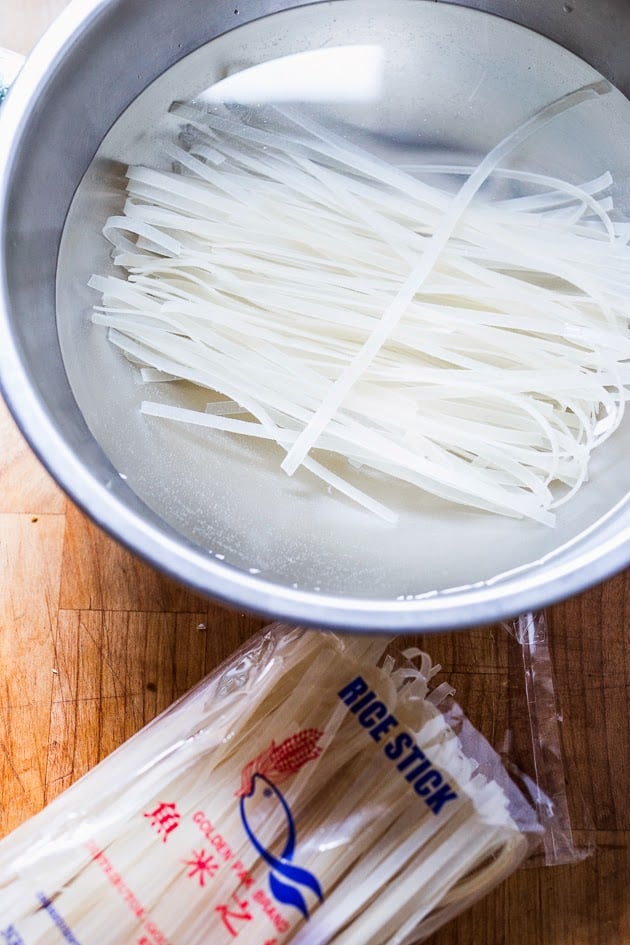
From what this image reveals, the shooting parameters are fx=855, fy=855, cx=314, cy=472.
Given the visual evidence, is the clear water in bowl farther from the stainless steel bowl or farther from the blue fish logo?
the blue fish logo

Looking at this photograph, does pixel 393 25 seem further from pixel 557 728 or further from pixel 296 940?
pixel 296 940

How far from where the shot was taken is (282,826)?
2.68ft

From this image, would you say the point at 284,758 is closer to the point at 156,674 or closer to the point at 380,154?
the point at 156,674

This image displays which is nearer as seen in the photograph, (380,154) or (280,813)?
(280,813)

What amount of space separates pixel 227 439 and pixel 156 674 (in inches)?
10.6

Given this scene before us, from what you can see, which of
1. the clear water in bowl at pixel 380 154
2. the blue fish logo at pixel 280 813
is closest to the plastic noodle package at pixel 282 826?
the blue fish logo at pixel 280 813

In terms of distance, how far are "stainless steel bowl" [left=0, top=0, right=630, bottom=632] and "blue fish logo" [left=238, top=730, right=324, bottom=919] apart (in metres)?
0.18

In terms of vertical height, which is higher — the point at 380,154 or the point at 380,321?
the point at 380,154

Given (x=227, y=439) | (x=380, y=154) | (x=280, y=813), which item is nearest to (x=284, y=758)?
(x=280, y=813)

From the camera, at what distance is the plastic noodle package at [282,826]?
0.79m

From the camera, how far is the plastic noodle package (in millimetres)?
793

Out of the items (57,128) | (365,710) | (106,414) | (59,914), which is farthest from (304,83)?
(59,914)

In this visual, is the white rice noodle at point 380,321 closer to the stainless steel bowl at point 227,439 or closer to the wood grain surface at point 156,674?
the stainless steel bowl at point 227,439

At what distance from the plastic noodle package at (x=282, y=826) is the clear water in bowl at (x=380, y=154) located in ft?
0.37
